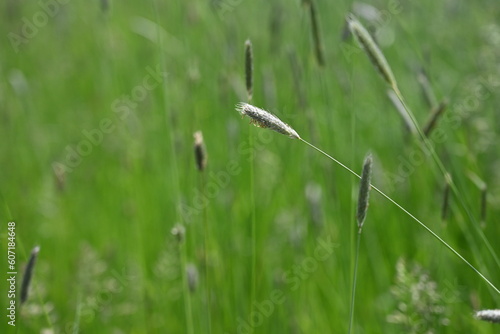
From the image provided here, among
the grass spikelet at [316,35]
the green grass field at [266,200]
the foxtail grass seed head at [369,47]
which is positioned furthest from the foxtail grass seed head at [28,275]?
the grass spikelet at [316,35]

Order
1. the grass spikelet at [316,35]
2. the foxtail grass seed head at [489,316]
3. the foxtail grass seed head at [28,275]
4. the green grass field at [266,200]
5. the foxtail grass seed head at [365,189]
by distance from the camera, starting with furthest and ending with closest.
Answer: the green grass field at [266,200] < the grass spikelet at [316,35] < the foxtail grass seed head at [28,275] < the foxtail grass seed head at [365,189] < the foxtail grass seed head at [489,316]

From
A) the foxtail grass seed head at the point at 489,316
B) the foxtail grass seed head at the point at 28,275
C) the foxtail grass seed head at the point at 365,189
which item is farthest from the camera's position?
the foxtail grass seed head at the point at 28,275

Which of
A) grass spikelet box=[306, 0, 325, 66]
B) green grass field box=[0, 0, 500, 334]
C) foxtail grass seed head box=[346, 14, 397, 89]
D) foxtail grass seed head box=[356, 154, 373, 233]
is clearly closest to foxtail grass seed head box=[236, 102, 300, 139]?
foxtail grass seed head box=[356, 154, 373, 233]

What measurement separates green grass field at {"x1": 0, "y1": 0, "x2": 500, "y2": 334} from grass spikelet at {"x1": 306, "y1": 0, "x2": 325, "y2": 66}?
0.07 meters

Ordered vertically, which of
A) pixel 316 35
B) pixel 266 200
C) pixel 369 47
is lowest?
pixel 266 200

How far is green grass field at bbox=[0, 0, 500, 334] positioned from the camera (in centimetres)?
165

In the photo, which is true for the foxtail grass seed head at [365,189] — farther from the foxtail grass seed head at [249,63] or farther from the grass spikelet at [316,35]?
the grass spikelet at [316,35]

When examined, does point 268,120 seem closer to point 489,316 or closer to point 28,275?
point 489,316

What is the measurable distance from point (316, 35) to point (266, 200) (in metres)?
1.12

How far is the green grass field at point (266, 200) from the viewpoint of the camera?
1.65m

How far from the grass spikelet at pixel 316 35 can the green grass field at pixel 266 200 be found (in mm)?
73

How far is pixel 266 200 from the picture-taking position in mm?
2436

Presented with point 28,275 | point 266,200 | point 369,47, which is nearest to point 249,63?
point 369,47

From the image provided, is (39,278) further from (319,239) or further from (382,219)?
(382,219)
